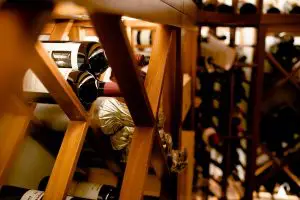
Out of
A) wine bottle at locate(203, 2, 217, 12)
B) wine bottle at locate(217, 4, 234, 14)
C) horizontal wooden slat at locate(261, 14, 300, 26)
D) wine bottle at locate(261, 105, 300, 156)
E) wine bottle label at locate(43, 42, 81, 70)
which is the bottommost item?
wine bottle label at locate(43, 42, 81, 70)

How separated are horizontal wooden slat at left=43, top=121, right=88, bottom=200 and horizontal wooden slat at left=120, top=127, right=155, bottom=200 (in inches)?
4.5

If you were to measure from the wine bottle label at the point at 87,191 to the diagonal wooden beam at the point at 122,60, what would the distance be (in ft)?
1.11

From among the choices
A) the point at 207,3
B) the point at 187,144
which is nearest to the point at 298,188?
the point at 187,144

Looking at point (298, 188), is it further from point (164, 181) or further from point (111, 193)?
point (111, 193)

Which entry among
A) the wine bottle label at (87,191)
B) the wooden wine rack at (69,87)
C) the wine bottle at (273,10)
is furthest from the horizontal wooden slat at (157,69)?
the wine bottle at (273,10)

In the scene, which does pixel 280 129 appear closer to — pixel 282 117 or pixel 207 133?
pixel 282 117

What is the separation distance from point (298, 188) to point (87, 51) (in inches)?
79.1

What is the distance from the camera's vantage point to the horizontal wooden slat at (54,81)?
18.3 inches

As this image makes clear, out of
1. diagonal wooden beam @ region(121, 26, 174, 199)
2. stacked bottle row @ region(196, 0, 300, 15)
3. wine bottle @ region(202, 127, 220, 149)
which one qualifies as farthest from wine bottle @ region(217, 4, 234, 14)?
diagonal wooden beam @ region(121, 26, 174, 199)

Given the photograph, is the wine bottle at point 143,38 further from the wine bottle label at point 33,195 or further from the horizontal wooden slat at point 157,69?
the wine bottle label at point 33,195

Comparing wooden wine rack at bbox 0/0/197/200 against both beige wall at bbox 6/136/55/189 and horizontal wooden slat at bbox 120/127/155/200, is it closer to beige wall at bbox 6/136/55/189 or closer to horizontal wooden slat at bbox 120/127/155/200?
horizontal wooden slat at bbox 120/127/155/200

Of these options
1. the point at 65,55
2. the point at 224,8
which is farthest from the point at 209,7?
the point at 65,55

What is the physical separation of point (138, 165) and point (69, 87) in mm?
196

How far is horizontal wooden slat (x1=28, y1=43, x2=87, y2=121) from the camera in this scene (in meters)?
0.46
